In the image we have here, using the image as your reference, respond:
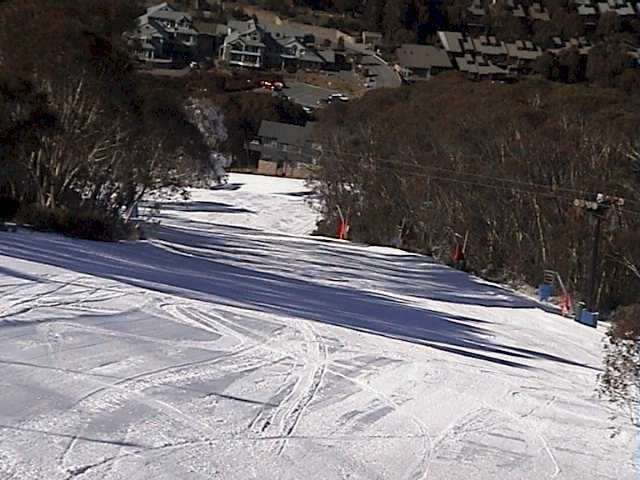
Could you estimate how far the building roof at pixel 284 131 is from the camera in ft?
250

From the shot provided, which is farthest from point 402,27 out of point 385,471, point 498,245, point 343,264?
point 385,471

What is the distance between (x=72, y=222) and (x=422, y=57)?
6612 cm

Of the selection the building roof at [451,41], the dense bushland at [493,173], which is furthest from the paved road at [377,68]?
the dense bushland at [493,173]

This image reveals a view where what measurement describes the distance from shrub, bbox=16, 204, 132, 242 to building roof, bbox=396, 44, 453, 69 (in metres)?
60.1

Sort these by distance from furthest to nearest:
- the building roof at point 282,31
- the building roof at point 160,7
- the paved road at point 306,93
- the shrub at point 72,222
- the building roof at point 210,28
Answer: the building roof at point 282,31, the building roof at point 210,28, the building roof at point 160,7, the paved road at point 306,93, the shrub at point 72,222

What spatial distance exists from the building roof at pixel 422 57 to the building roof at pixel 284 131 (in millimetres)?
17603

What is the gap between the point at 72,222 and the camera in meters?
32.4

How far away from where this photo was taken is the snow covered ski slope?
33.6 feet

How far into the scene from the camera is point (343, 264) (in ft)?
125

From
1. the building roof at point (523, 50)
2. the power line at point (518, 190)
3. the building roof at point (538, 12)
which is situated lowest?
the power line at point (518, 190)

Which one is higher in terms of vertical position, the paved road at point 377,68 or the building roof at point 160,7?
the building roof at point 160,7

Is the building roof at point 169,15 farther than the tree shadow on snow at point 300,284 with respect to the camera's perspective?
Yes

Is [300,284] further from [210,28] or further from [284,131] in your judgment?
[210,28]

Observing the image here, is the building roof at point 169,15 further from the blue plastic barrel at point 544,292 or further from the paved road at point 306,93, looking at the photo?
the blue plastic barrel at point 544,292
